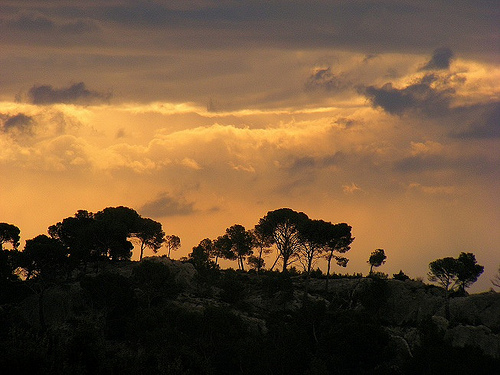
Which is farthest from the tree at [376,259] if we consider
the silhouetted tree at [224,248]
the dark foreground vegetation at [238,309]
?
the silhouetted tree at [224,248]

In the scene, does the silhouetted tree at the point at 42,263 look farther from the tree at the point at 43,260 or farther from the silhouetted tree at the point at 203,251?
the silhouetted tree at the point at 203,251

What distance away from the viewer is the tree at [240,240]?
153 m

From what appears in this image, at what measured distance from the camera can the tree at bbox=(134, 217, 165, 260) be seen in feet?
470

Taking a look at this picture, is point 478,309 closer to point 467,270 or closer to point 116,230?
point 467,270

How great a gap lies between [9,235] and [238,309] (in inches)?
2156

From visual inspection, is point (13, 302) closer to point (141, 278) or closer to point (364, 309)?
point (141, 278)

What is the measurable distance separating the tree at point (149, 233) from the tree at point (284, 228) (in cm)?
2754

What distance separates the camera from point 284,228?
141m

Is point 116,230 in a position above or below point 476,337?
above

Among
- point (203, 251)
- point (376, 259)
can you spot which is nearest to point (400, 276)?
point (376, 259)

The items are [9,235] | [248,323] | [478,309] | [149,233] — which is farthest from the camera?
[149,233]

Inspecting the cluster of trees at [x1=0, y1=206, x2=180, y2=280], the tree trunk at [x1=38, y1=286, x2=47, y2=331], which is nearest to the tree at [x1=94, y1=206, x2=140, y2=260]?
the cluster of trees at [x1=0, y1=206, x2=180, y2=280]

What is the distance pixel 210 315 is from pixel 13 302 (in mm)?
40522

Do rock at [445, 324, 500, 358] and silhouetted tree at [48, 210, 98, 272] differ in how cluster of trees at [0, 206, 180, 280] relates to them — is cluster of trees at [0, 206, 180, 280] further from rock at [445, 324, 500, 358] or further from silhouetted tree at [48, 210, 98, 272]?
rock at [445, 324, 500, 358]
